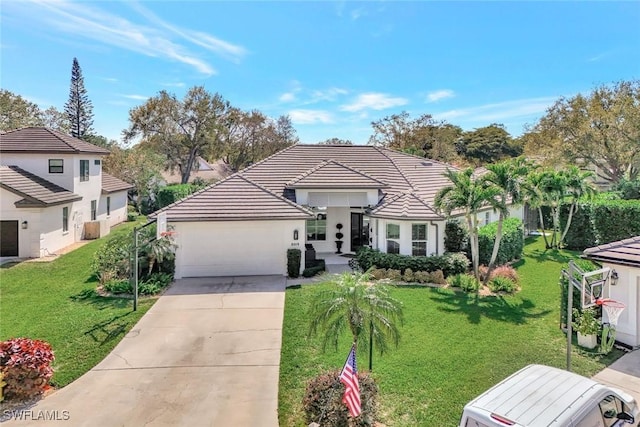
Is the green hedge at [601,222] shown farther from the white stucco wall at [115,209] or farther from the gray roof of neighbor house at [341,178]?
the white stucco wall at [115,209]

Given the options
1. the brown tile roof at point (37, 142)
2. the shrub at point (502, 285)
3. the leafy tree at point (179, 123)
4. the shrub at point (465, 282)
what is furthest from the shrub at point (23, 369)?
the leafy tree at point (179, 123)

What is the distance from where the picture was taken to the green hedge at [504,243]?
69.6 ft

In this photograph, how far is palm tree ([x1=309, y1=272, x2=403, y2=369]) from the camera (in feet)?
28.1

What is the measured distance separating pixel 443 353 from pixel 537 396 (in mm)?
4966

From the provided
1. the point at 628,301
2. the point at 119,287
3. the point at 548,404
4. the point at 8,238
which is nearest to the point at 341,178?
the point at 119,287

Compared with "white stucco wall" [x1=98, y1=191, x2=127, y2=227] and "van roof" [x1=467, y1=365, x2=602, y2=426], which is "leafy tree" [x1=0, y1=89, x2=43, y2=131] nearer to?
"white stucco wall" [x1=98, y1=191, x2=127, y2=227]

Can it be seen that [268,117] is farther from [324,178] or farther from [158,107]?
[324,178]

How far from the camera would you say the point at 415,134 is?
185 feet

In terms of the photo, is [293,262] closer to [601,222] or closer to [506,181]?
[506,181]

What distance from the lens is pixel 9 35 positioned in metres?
15.2

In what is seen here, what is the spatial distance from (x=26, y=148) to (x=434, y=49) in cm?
2953

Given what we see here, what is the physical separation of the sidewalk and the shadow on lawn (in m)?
3.25

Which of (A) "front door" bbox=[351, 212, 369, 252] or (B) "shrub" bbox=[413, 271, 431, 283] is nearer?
(B) "shrub" bbox=[413, 271, 431, 283]

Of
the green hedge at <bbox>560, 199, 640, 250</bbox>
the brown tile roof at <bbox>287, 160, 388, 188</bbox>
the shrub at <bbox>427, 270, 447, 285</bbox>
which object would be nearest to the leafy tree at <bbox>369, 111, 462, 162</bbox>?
the green hedge at <bbox>560, 199, 640, 250</bbox>
